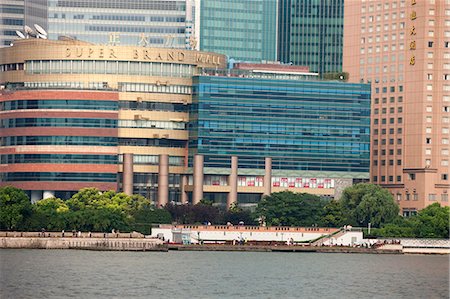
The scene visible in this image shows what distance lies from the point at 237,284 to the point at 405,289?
19.0 m

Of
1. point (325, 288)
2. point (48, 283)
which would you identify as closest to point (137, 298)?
point (48, 283)

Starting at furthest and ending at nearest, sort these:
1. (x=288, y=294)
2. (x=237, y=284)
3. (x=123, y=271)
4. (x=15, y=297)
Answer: (x=123, y=271) → (x=237, y=284) → (x=288, y=294) → (x=15, y=297)

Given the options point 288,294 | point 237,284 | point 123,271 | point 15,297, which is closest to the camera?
point 15,297

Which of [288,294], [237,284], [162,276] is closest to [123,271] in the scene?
[162,276]

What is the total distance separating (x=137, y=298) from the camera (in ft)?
529

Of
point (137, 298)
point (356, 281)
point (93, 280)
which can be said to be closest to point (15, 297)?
point (137, 298)

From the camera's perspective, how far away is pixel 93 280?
18125cm

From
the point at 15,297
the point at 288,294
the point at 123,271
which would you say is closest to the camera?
the point at 15,297

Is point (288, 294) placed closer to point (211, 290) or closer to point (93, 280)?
point (211, 290)

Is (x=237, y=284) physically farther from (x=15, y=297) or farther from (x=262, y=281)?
(x=15, y=297)

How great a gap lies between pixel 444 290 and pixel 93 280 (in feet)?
130

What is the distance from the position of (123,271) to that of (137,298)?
127 feet

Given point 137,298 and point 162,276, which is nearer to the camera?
point 137,298

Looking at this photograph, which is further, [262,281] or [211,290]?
[262,281]
